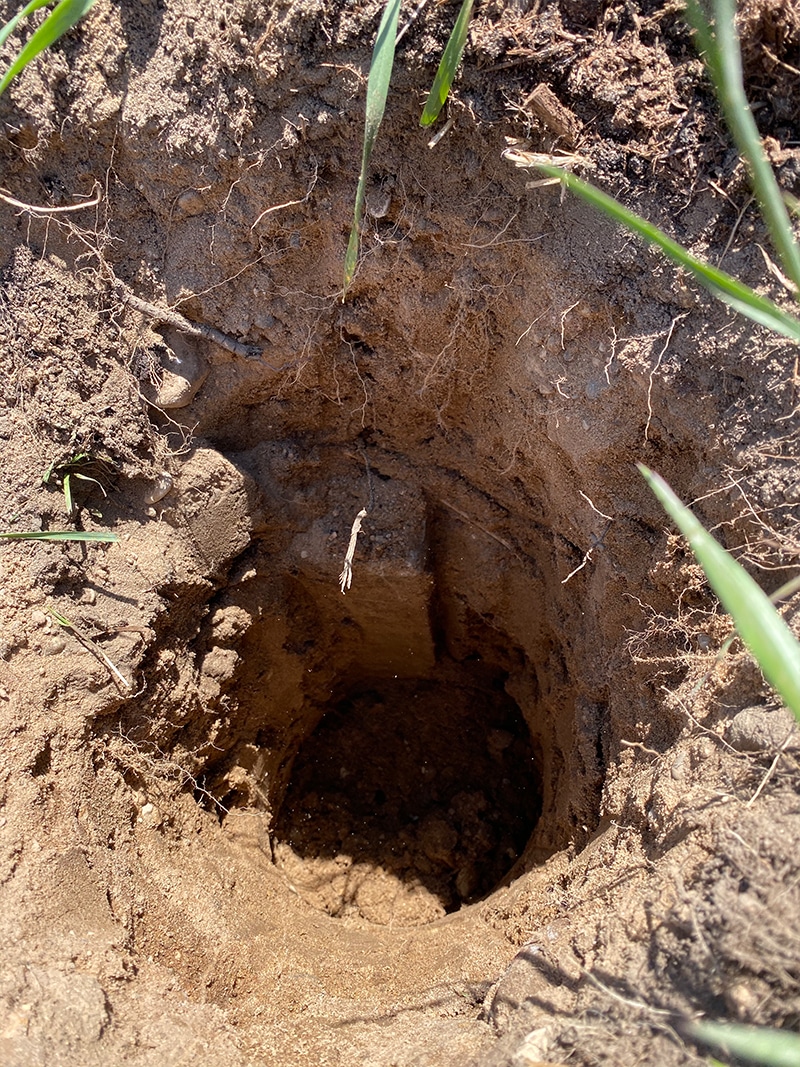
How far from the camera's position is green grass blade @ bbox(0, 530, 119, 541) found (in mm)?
1738

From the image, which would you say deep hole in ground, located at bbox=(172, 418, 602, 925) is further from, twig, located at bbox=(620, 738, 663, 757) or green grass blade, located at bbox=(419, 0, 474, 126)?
green grass blade, located at bbox=(419, 0, 474, 126)

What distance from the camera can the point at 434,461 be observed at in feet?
7.48

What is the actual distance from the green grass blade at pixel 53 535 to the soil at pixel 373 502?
4 cm

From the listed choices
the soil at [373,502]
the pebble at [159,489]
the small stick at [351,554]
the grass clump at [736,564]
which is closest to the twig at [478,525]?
the soil at [373,502]

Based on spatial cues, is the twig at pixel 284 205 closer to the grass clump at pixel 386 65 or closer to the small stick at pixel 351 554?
the grass clump at pixel 386 65

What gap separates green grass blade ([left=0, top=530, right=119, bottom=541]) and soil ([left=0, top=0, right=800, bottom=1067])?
0.04 meters

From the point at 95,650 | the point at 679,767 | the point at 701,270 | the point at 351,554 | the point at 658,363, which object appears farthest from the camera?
the point at 351,554

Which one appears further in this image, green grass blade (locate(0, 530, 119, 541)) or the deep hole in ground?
the deep hole in ground

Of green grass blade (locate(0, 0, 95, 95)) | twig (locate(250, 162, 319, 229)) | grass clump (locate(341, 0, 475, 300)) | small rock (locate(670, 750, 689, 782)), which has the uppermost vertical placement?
grass clump (locate(341, 0, 475, 300))

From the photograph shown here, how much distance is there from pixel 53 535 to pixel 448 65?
135 cm

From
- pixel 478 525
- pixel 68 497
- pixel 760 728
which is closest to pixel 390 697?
pixel 478 525

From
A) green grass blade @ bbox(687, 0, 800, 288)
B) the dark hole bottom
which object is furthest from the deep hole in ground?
green grass blade @ bbox(687, 0, 800, 288)

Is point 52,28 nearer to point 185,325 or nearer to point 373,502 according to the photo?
point 185,325

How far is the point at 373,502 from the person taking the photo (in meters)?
2.31
